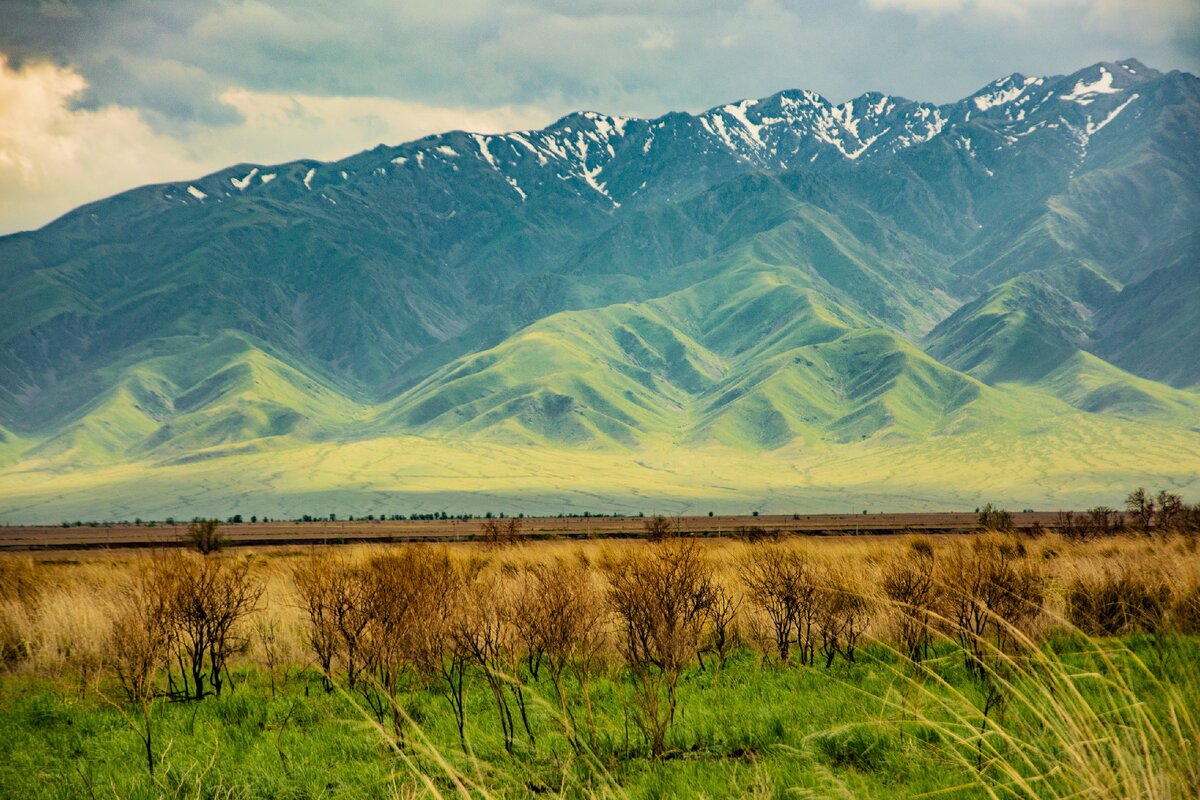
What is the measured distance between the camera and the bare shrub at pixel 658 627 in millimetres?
11047

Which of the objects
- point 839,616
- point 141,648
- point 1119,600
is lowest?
point 839,616

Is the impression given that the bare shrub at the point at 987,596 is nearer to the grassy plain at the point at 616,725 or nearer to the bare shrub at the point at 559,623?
the grassy plain at the point at 616,725

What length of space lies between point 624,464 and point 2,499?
4668 inches

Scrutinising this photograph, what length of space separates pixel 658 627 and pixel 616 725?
5.96 ft

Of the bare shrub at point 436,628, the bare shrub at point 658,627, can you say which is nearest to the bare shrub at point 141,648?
the bare shrub at point 436,628

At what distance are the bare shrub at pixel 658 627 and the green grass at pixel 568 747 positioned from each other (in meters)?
0.33

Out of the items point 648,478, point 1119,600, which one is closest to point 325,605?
point 1119,600

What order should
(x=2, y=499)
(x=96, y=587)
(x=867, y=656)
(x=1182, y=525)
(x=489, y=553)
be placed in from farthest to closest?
(x=2, y=499) < (x=1182, y=525) < (x=489, y=553) < (x=96, y=587) < (x=867, y=656)

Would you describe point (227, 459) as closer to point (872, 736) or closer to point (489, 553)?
point (489, 553)

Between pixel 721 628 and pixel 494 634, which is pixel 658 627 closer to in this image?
pixel 721 628

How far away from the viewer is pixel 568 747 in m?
11.3

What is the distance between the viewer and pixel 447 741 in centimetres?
1166

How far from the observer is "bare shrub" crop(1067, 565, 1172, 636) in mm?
16125

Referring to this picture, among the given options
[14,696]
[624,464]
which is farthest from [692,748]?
[624,464]
